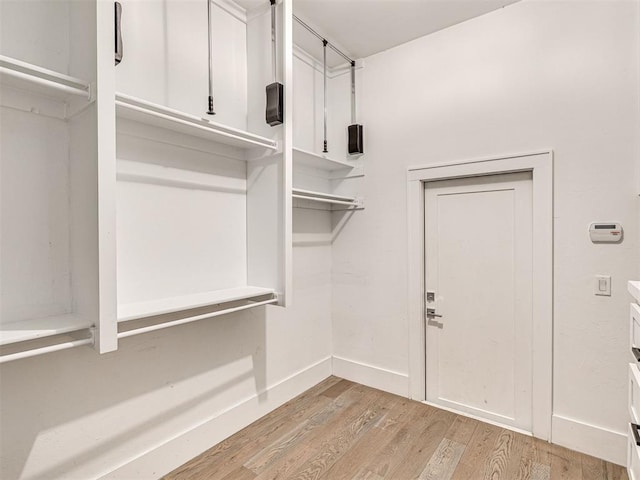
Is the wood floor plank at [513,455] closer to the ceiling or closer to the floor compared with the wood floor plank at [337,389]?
closer to the floor

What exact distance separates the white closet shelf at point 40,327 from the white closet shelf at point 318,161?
1.64m

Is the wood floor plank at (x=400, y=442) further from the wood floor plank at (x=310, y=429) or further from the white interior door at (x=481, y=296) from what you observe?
the wood floor plank at (x=310, y=429)

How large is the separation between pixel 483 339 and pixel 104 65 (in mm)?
2753

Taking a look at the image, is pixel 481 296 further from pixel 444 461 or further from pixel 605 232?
pixel 444 461

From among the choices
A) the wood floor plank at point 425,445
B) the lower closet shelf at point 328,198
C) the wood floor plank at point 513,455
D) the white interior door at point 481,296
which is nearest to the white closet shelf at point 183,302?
the lower closet shelf at point 328,198

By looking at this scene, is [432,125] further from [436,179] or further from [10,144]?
[10,144]

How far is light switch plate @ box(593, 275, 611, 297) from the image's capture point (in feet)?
6.55

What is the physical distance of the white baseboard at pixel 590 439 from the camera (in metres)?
1.97

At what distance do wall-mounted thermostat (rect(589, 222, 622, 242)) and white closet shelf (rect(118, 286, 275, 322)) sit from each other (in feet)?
6.47

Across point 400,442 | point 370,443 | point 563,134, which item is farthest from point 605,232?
point 370,443

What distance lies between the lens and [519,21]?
7.43ft

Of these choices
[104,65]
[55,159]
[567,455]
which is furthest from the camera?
[567,455]

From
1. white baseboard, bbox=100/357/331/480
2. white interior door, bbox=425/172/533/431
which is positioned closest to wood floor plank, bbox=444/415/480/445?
white interior door, bbox=425/172/533/431

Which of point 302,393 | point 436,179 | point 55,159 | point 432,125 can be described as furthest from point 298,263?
point 55,159
